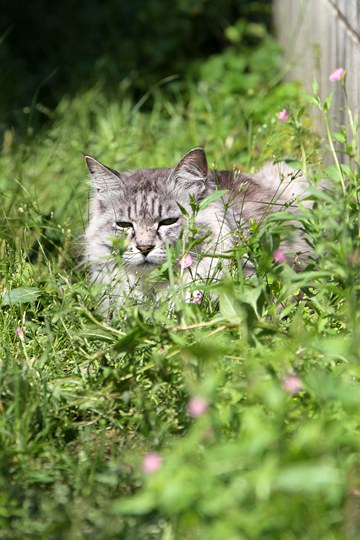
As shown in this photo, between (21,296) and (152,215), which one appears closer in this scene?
(21,296)

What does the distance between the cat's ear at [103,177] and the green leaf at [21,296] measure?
58 cm

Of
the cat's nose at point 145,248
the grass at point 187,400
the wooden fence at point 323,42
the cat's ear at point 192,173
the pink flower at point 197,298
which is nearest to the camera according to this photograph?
the grass at point 187,400

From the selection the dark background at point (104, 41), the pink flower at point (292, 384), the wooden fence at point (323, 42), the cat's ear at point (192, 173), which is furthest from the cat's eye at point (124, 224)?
the dark background at point (104, 41)

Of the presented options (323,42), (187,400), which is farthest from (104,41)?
(187,400)

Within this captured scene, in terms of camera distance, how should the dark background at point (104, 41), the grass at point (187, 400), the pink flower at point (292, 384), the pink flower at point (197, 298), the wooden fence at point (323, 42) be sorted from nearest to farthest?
1. the grass at point (187, 400)
2. the pink flower at point (292, 384)
3. the pink flower at point (197, 298)
4. the wooden fence at point (323, 42)
5. the dark background at point (104, 41)

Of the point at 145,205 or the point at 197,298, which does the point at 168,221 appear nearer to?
the point at 145,205

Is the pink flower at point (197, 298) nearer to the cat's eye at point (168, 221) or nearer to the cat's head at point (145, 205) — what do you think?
the cat's head at point (145, 205)

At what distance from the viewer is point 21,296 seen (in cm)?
313

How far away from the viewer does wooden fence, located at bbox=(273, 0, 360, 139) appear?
12.9ft

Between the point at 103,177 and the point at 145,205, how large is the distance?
8.9 inches

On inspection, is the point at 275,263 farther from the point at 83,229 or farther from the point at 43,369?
the point at 83,229

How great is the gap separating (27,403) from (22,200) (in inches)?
64.0

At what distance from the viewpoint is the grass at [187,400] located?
175 centimetres

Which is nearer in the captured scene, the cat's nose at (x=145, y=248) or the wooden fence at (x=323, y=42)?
the cat's nose at (x=145, y=248)
